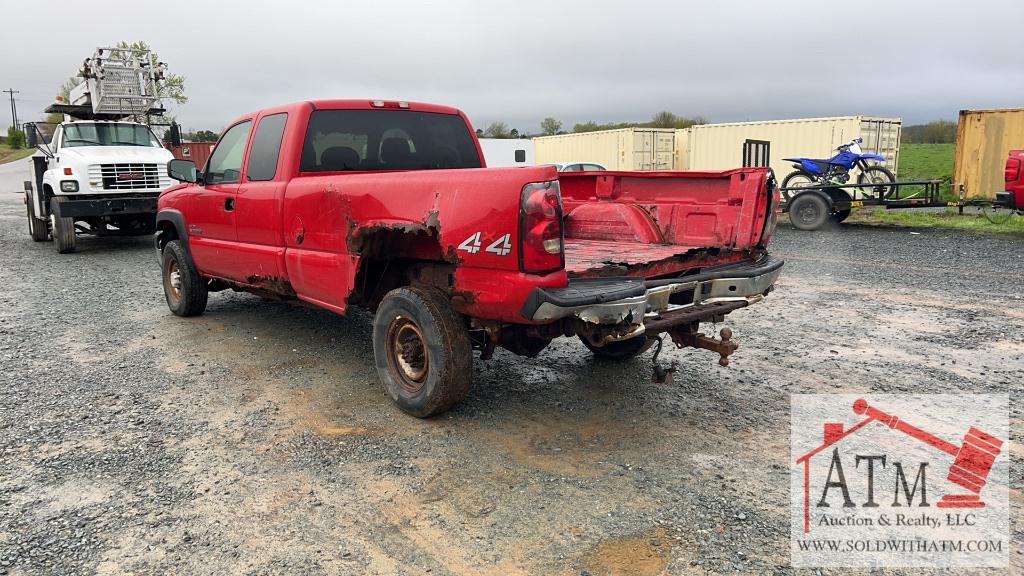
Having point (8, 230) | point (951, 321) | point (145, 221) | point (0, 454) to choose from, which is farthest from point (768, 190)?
point (8, 230)

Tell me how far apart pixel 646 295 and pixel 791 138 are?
19.5 meters

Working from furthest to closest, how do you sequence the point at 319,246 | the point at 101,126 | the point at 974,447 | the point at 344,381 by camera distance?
the point at 101,126 → the point at 344,381 → the point at 319,246 → the point at 974,447

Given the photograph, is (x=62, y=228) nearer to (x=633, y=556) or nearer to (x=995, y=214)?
(x=633, y=556)

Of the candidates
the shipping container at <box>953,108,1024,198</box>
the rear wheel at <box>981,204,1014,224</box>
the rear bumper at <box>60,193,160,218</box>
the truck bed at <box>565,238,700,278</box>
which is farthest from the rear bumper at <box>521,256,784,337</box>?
the shipping container at <box>953,108,1024,198</box>

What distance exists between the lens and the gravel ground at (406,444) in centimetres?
283

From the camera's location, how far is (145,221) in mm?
13031

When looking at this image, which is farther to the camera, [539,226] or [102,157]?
[102,157]

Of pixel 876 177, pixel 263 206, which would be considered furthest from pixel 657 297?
pixel 876 177

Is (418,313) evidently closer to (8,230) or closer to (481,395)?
(481,395)

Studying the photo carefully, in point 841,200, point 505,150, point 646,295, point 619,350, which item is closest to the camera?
point 646,295

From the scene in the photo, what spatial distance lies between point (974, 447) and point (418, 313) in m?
3.17

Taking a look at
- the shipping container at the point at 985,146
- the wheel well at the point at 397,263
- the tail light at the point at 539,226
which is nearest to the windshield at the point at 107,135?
the wheel well at the point at 397,263

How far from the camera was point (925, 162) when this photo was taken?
1704 inches

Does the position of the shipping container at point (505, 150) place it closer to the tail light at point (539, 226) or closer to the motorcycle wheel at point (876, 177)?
the motorcycle wheel at point (876, 177)
